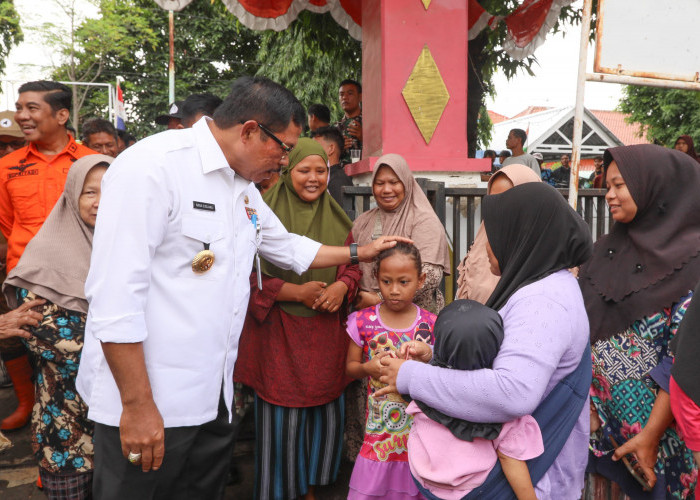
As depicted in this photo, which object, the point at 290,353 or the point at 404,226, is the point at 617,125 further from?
the point at 290,353

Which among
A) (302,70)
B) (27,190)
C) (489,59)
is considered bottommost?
(27,190)

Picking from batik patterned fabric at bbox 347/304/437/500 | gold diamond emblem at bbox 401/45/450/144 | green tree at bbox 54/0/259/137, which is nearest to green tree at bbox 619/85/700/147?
green tree at bbox 54/0/259/137

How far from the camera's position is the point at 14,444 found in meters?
3.77

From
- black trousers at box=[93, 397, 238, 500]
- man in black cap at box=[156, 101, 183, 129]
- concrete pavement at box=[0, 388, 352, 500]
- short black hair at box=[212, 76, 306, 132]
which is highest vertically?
man in black cap at box=[156, 101, 183, 129]

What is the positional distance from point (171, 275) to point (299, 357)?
1361 millimetres

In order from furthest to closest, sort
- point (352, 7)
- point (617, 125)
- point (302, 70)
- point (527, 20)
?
point (617, 125) < point (302, 70) < point (527, 20) < point (352, 7)

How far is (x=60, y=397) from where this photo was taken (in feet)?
8.48

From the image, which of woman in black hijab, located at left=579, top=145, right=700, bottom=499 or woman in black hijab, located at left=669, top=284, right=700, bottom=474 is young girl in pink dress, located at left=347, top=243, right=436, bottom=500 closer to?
woman in black hijab, located at left=579, top=145, right=700, bottom=499

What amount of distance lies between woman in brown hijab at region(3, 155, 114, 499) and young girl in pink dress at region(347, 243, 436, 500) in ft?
4.31

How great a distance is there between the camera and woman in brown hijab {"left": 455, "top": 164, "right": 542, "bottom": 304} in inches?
119

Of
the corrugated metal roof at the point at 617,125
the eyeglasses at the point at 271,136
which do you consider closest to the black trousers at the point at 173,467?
the eyeglasses at the point at 271,136

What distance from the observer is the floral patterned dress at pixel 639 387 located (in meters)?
2.09

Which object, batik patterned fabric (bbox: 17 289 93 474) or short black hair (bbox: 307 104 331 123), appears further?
short black hair (bbox: 307 104 331 123)

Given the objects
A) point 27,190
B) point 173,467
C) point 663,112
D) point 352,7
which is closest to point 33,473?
point 27,190
